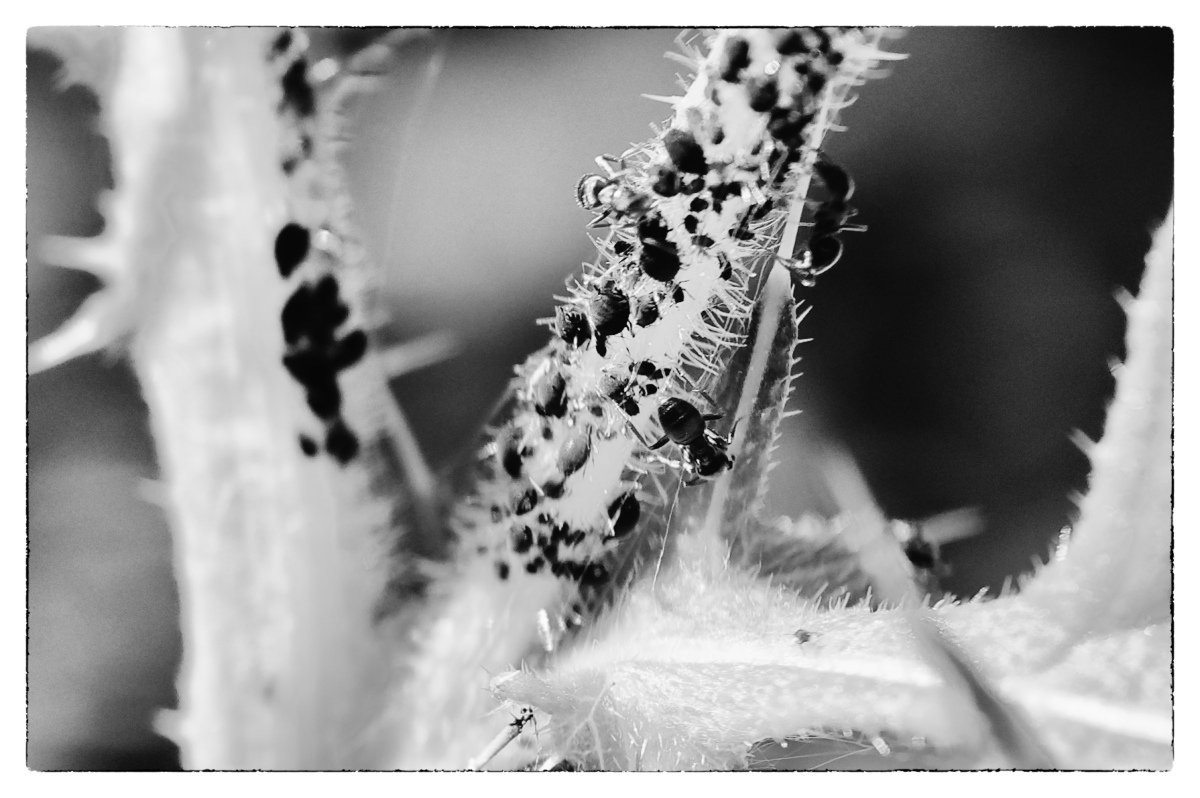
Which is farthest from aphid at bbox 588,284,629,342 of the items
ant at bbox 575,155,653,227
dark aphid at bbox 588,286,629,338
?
ant at bbox 575,155,653,227

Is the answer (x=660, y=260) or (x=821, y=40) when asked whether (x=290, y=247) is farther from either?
(x=821, y=40)

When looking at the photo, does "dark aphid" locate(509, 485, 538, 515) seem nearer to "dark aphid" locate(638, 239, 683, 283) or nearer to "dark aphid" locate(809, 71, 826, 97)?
"dark aphid" locate(638, 239, 683, 283)

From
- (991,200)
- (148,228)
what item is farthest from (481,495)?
(991,200)

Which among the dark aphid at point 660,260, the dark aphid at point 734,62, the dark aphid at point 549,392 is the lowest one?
the dark aphid at point 549,392

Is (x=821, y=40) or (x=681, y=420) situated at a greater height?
(x=821, y=40)

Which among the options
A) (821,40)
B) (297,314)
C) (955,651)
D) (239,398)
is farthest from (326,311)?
(955,651)

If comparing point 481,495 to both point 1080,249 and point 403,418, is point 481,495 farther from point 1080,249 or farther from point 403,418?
point 1080,249

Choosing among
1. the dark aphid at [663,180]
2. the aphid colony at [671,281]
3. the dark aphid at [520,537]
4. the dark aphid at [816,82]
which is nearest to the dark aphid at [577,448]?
the aphid colony at [671,281]

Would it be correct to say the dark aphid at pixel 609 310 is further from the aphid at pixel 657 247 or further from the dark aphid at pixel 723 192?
the dark aphid at pixel 723 192
